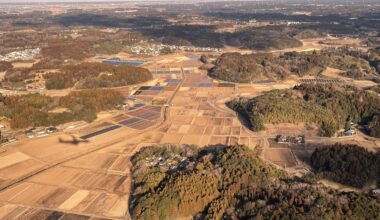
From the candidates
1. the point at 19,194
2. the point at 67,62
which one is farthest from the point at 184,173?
the point at 67,62

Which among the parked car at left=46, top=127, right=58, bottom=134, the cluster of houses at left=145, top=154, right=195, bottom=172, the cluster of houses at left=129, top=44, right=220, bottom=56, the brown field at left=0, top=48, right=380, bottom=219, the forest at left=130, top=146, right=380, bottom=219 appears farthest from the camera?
the cluster of houses at left=129, top=44, right=220, bottom=56

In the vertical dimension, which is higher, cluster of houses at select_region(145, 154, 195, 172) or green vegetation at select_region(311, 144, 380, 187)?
green vegetation at select_region(311, 144, 380, 187)

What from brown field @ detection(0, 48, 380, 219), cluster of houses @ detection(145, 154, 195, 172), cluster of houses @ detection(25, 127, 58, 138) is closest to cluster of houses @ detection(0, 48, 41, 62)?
brown field @ detection(0, 48, 380, 219)

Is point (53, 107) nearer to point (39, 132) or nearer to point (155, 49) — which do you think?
point (39, 132)

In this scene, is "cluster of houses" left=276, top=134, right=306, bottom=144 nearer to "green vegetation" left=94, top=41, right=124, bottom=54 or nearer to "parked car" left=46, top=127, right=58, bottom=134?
"parked car" left=46, top=127, right=58, bottom=134

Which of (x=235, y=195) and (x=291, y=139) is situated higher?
(x=291, y=139)

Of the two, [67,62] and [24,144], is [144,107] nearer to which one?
[24,144]

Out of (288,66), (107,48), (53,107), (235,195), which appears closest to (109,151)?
(235,195)
